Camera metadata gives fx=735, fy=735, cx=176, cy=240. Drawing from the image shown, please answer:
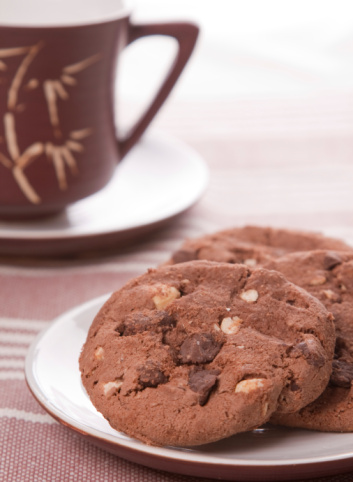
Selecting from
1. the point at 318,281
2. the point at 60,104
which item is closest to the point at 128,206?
the point at 60,104

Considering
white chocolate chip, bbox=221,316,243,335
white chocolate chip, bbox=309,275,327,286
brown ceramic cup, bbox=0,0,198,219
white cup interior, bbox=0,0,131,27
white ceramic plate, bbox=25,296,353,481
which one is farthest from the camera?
white cup interior, bbox=0,0,131,27

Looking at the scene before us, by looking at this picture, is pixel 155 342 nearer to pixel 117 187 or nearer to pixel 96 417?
pixel 96 417

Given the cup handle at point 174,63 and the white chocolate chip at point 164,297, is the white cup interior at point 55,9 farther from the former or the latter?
the white chocolate chip at point 164,297

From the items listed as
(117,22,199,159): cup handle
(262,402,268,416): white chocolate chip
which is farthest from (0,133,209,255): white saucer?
(262,402,268,416): white chocolate chip

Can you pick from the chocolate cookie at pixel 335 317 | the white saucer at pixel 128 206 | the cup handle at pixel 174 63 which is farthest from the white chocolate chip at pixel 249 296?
the cup handle at pixel 174 63

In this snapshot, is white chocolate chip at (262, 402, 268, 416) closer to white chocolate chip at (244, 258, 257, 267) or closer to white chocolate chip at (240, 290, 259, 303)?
white chocolate chip at (240, 290, 259, 303)

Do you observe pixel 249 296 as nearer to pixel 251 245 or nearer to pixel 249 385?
pixel 249 385

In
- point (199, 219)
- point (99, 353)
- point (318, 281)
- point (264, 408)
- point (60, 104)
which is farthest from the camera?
point (199, 219)
